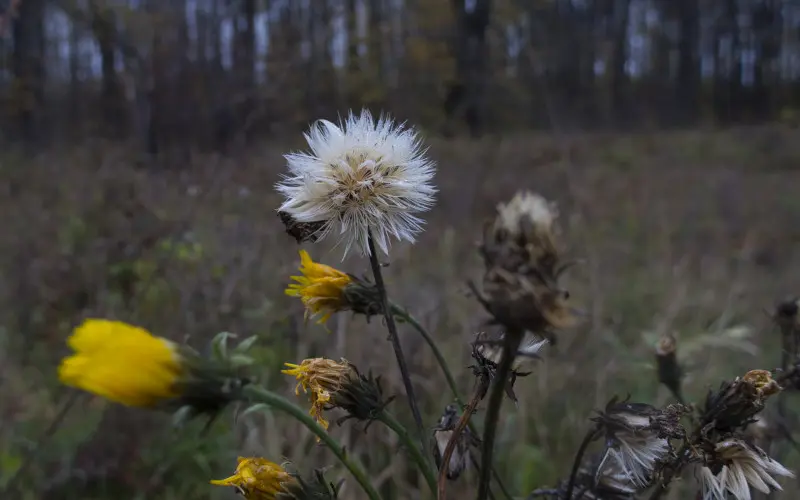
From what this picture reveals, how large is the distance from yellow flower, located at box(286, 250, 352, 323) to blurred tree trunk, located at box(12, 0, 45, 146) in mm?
10482

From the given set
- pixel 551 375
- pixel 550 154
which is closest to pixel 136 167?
pixel 551 375

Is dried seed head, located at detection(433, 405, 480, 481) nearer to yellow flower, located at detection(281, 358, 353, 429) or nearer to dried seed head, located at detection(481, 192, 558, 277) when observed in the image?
yellow flower, located at detection(281, 358, 353, 429)

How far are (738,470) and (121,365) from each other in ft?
2.30

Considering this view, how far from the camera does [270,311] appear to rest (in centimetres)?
256

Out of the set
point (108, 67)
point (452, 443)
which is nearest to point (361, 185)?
point (452, 443)

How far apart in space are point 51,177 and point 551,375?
518 centimetres

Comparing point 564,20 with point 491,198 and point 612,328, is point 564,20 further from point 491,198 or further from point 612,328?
point 612,328

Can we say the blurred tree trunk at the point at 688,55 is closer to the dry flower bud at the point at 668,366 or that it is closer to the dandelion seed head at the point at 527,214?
the dry flower bud at the point at 668,366

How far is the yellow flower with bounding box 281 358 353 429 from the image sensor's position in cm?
83

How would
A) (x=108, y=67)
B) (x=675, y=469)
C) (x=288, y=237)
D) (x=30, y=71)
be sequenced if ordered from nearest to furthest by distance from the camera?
(x=675, y=469) → (x=288, y=237) → (x=108, y=67) → (x=30, y=71)

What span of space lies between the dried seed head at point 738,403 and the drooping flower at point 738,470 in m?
0.02

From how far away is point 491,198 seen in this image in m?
6.18

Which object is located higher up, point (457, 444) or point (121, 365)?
point (121, 365)

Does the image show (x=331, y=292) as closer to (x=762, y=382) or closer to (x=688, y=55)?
(x=762, y=382)
